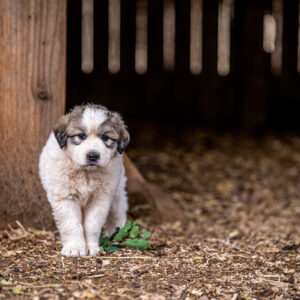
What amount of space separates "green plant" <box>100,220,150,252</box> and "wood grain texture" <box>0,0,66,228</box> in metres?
0.87

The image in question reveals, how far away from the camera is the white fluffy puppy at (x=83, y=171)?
3.98m

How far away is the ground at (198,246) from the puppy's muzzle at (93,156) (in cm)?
82

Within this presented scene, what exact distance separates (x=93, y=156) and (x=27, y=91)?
1.31 metres

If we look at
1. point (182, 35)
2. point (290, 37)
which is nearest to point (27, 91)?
point (182, 35)

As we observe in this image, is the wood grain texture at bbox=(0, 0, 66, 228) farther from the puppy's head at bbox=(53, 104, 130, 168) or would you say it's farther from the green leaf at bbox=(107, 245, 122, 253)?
the green leaf at bbox=(107, 245, 122, 253)

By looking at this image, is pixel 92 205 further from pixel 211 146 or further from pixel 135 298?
pixel 211 146

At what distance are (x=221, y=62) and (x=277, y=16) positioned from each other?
1.85 meters

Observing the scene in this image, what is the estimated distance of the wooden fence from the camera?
461 inches

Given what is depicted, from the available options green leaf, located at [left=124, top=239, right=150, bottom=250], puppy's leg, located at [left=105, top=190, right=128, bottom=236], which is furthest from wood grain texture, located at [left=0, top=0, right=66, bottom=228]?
green leaf, located at [left=124, top=239, right=150, bottom=250]

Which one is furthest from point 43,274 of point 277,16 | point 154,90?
point 277,16

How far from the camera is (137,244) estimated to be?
4301 millimetres

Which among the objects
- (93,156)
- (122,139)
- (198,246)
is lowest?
(198,246)

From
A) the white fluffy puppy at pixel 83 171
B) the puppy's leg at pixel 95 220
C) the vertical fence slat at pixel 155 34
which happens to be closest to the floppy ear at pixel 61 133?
the white fluffy puppy at pixel 83 171

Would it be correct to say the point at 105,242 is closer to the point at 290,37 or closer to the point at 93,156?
the point at 93,156
